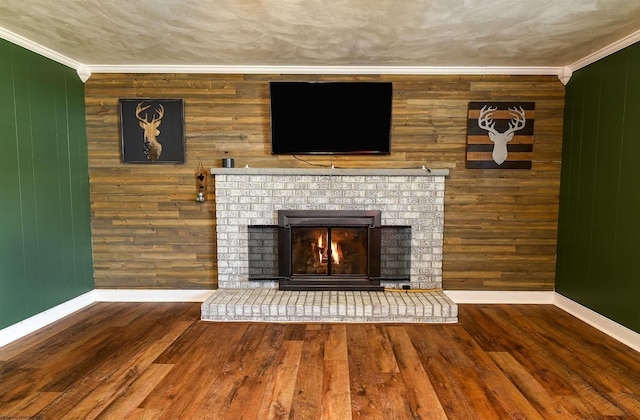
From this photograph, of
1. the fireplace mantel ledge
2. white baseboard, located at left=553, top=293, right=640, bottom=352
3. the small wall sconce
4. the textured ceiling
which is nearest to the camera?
the textured ceiling

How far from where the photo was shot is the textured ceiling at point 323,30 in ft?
7.73

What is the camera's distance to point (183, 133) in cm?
372

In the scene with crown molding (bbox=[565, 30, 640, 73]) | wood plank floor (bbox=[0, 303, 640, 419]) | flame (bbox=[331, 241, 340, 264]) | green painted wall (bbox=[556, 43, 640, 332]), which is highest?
crown molding (bbox=[565, 30, 640, 73])

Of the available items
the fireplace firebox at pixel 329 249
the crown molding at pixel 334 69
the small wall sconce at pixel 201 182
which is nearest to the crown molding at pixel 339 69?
the crown molding at pixel 334 69

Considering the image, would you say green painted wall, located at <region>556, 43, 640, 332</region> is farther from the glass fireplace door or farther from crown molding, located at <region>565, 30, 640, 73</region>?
the glass fireplace door

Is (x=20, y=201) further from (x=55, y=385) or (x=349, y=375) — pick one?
(x=349, y=375)

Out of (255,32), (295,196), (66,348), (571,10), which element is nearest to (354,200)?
(295,196)

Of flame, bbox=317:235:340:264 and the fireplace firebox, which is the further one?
flame, bbox=317:235:340:264

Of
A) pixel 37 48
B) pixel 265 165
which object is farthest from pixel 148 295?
pixel 37 48

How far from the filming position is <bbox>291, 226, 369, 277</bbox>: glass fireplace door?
12.4 feet

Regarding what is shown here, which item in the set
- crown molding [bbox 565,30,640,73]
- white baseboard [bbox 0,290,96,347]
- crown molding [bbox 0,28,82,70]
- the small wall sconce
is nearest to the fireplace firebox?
the small wall sconce

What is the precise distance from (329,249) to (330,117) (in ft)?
4.47

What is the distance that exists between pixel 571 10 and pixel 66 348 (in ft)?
14.3

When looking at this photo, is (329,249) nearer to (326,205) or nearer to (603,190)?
(326,205)
